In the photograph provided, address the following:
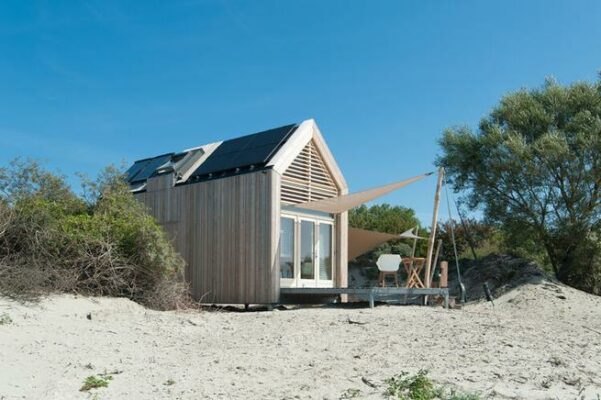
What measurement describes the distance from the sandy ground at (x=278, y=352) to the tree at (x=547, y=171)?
5827mm

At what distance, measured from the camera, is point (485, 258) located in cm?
1730

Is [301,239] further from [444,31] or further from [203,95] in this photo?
[444,31]

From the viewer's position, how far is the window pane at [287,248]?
1188cm

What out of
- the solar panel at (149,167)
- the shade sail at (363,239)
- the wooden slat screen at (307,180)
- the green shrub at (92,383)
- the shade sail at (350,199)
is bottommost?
the green shrub at (92,383)

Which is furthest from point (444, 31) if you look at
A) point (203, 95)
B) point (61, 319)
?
point (61, 319)

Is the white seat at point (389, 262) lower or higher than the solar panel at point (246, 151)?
lower

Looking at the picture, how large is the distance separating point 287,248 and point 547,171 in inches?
299

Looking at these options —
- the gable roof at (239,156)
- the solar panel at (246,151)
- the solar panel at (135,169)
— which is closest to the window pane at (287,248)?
the gable roof at (239,156)

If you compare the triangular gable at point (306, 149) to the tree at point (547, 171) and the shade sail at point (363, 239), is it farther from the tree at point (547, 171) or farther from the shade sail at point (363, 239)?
the tree at point (547, 171)

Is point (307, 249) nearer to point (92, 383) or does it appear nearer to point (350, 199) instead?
point (350, 199)

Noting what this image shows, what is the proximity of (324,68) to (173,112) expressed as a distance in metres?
2.92

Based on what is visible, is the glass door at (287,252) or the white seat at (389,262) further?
the glass door at (287,252)

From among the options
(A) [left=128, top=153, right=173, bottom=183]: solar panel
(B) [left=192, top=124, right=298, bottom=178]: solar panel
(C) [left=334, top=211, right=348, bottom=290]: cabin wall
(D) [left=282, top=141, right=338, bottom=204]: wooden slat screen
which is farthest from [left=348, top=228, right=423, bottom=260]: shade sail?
(A) [left=128, top=153, right=173, bottom=183]: solar panel

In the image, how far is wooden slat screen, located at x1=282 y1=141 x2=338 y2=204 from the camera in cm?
1236
